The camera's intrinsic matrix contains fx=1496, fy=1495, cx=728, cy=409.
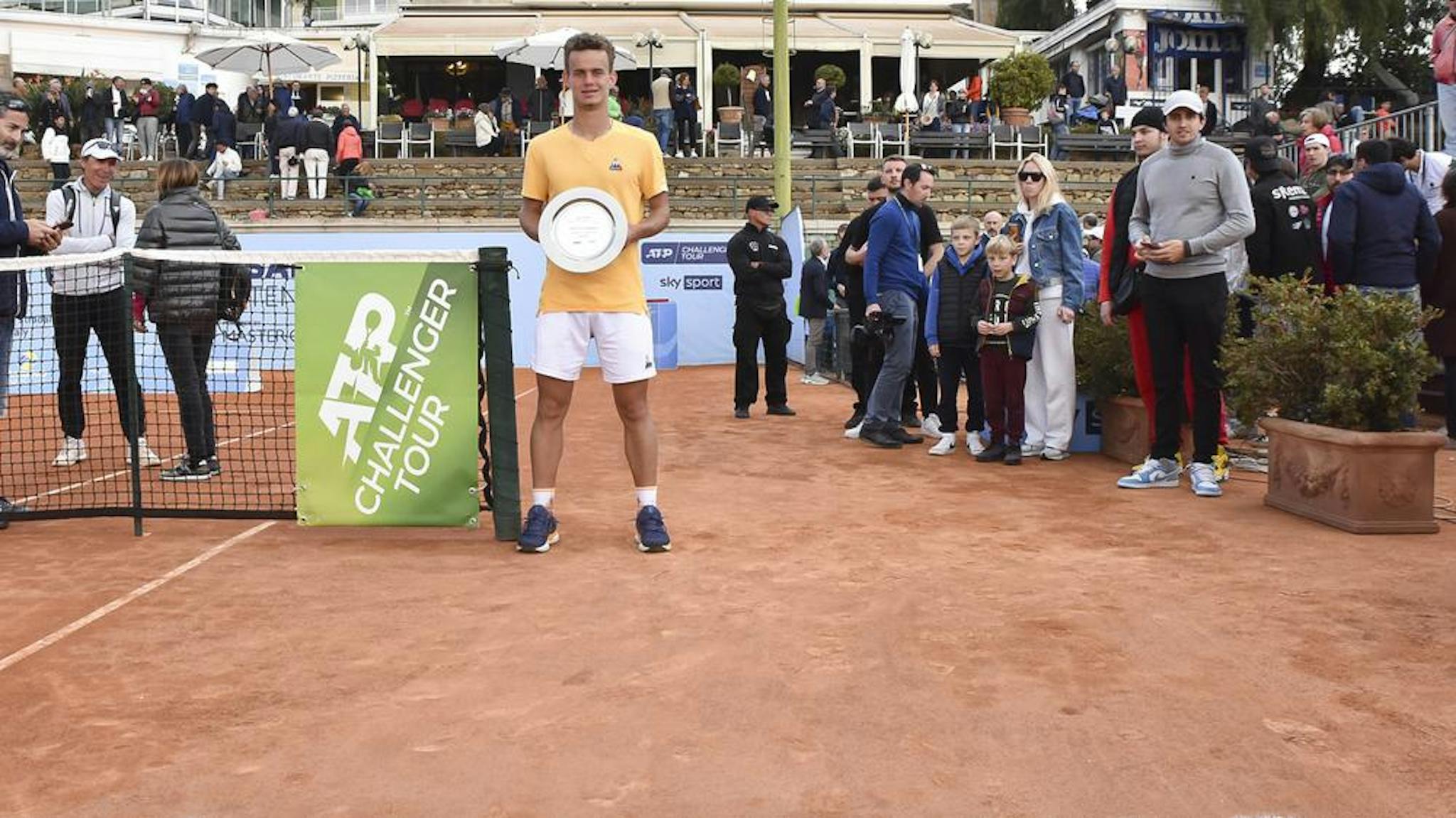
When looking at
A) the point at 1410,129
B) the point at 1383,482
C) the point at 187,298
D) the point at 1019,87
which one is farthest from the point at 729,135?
the point at 1383,482

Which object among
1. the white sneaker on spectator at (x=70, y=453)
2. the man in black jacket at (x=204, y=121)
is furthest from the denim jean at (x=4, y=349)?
the man in black jacket at (x=204, y=121)

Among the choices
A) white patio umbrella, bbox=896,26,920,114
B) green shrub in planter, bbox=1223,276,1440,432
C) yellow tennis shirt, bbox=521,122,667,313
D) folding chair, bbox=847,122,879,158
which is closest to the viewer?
yellow tennis shirt, bbox=521,122,667,313

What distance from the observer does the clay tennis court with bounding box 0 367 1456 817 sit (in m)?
3.50

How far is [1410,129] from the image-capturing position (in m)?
16.3

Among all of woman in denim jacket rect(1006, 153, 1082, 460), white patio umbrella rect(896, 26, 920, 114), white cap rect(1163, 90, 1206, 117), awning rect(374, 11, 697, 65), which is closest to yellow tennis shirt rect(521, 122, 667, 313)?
white cap rect(1163, 90, 1206, 117)

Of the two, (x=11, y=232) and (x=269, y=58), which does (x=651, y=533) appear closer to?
(x=11, y=232)

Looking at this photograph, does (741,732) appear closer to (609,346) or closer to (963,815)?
(963,815)

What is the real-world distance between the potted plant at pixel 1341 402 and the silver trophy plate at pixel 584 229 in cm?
327

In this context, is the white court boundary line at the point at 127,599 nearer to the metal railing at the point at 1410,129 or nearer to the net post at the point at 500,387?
the net post at the point at 500,387

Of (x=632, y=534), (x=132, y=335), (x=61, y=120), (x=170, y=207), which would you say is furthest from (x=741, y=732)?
(x=61, y=120)

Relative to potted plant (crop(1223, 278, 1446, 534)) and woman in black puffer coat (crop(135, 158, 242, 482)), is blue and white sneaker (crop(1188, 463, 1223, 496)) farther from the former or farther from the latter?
woman in black puffer coat (crop(135, 158, 242, 482))

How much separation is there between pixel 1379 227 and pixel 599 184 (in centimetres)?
561

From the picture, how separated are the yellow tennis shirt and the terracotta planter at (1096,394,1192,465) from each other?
3.71m

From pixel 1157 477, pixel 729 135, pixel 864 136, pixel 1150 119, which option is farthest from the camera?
pixel 729 135
